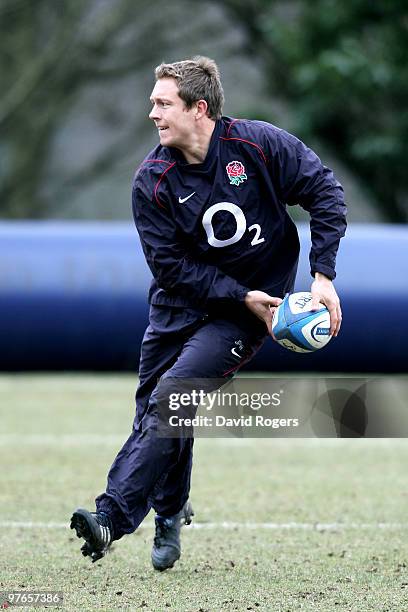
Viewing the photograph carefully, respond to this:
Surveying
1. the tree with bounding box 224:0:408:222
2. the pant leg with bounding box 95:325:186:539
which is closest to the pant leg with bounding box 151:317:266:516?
the pant leg with bounding box 95:325:186:539

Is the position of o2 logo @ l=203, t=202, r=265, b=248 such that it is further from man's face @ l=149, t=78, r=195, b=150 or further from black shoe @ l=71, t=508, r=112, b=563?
black shoe @ l=71, t=508, r=112, b=563

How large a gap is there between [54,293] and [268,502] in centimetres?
557

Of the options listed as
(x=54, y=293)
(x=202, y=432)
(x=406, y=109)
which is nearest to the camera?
(x=202, y=432)

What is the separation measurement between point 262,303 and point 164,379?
19.2 inches

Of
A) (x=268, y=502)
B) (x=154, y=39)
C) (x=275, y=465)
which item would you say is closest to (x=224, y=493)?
(x=268, y=502)

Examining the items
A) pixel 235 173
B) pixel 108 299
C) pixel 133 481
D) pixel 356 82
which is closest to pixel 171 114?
pixel 235 173

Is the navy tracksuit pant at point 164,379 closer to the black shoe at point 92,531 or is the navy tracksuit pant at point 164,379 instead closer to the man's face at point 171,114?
the black shoe at point 92,531

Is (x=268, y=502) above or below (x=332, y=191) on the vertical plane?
below

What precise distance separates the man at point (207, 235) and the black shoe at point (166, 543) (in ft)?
0.92

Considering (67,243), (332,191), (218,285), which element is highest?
(332,191)

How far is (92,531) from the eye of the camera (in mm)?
4492

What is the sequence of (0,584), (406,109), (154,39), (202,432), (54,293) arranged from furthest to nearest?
1. (154,39)
2. (406,109)
3. (54,293)
4. (202,432)
5. (0,584)

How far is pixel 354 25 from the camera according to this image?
1881 cm

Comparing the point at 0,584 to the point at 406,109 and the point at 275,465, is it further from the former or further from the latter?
the point at 406,109
